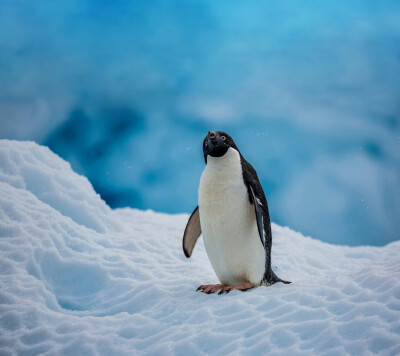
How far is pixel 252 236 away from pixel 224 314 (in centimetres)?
57

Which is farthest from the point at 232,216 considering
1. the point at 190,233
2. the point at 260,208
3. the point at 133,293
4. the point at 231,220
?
the point at 133,293

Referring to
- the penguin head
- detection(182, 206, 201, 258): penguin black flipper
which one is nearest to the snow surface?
detection(182, 206, 201, 258): penguin black flipper

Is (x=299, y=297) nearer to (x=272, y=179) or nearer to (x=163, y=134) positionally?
(x=272, y=179)

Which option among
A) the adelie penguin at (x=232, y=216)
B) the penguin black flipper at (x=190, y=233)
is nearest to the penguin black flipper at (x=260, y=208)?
the adelie penguin at (x=232, y=216)

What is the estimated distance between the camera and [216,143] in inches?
94.6

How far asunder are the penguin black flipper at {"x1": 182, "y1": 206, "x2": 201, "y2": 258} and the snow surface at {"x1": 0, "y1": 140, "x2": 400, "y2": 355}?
0.66 feet

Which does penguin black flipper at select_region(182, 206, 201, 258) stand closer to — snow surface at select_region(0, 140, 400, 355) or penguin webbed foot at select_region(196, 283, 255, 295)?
snow surface at select_region(0, 140, 400, 355)

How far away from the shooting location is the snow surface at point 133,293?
168 cm

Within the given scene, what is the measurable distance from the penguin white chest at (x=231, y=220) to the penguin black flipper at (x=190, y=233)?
0.38 m

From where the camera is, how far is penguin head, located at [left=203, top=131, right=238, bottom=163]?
2400 mm

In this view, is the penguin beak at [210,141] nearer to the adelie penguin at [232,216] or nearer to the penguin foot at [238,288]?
the adelie penguin at [232,216]

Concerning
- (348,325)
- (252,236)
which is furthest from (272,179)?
(348,325)

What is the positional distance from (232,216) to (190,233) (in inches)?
23.8

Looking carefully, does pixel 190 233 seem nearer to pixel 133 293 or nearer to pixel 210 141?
pixel 133 293
